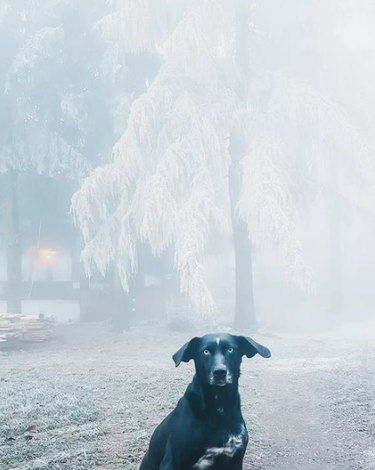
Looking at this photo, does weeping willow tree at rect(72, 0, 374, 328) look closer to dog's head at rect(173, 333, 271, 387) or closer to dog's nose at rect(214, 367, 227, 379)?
dog's head at rect(173, 333, 271, 387)

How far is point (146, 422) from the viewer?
682cm

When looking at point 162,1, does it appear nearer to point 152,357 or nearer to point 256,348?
point 152,357

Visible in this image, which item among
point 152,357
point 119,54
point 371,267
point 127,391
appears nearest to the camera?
point 127,391

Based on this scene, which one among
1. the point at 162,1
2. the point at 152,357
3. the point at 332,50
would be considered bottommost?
the point at 152,357

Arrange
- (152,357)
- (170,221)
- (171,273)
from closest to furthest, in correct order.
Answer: (152,357)
(170,221)
(171,273)

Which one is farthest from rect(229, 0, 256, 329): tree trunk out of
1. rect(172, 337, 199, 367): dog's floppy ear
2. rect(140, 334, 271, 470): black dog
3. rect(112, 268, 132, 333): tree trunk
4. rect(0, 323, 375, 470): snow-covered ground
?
rect(140, 334, 271, 470): black dog

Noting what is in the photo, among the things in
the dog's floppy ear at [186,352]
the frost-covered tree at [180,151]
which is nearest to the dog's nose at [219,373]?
the dog's floppy ear at [186,352]

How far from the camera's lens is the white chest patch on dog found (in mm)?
3955

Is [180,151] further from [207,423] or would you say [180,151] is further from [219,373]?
[207,423]

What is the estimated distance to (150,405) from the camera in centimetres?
772

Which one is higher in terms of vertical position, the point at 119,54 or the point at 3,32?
the point at 3,32

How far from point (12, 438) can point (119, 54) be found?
14.2m

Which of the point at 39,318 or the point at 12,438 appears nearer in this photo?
the point at 12,438

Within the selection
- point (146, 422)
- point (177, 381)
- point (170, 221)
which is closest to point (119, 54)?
point (170, 221)
